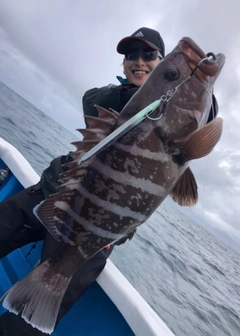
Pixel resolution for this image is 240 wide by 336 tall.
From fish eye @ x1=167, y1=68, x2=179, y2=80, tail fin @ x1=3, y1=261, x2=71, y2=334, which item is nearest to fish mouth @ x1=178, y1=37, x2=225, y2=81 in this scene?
fish eye @ x1=167, y1=68, x2=179, y2=80

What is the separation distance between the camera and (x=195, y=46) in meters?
1.88

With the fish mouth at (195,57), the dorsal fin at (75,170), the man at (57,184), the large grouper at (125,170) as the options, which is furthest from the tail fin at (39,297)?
the fish mouth at (195,57)

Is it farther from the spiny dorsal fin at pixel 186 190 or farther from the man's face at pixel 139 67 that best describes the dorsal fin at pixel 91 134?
the man's face at pixel 139 67

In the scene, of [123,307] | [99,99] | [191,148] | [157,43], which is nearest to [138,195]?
[191,148]

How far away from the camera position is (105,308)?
3162mm

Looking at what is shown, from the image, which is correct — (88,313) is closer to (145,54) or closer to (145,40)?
(145,54)

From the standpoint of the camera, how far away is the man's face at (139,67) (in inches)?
111

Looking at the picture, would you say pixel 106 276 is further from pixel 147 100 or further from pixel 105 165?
pixel 147 100

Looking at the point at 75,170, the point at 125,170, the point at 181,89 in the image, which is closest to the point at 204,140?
the point at 181,89

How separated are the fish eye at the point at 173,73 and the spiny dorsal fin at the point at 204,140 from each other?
446mm

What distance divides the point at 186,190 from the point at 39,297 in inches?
52.1

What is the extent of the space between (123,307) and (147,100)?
88.7 inches

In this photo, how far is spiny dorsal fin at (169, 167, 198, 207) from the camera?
201 centimetres

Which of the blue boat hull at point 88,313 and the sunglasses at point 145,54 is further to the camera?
the blue boat hull at point 88,313
